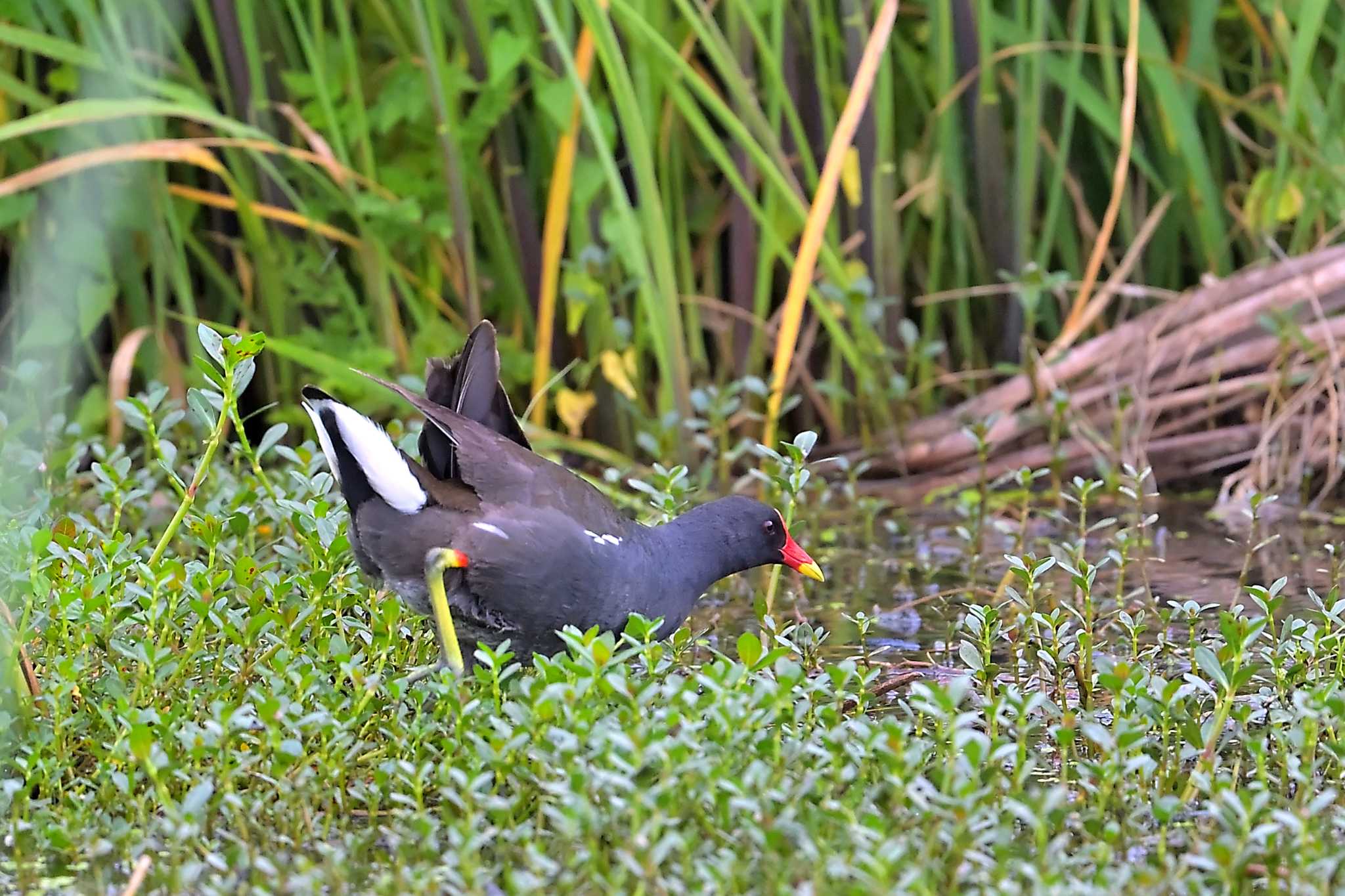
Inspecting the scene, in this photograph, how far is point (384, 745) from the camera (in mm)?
2422

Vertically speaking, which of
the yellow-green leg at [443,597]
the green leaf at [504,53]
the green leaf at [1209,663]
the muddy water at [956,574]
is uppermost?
the green leaf at [504,53]

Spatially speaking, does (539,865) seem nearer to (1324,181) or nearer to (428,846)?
(428,846)

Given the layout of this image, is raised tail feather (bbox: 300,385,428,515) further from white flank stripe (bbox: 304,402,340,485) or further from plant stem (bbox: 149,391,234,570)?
plant stem (bbox: 149,391,234,570)

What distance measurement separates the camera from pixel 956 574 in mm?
3783

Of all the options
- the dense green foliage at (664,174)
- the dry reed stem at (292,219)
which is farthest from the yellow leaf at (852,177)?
the dry reed stem at (292,219)

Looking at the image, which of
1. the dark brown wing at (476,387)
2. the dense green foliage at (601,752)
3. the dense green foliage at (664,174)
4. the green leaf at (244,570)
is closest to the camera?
the dense green foliage at (601,752)

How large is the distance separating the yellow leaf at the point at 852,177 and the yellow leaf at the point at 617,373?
71cm

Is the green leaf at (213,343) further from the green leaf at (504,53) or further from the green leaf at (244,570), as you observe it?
the green leaf at (504,53)

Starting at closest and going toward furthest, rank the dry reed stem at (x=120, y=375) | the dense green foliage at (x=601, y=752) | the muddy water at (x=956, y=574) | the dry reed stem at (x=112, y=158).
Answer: the dense green foliage at (x=601, y=752)
the muddy water at (x=956, y=574)
the dry reed stem at (x=112, y=158)
the dry reed stem at (x=120, y=375)

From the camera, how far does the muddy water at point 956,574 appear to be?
336cm

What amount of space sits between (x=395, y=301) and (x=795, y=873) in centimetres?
274

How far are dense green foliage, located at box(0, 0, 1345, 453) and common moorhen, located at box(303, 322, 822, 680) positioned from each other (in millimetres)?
1083

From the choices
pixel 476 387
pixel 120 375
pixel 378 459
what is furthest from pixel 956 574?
pixel 120 375

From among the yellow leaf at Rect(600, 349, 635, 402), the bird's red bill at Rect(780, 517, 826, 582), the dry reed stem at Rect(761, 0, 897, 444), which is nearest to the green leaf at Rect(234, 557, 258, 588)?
the bird's red bill at Rect(780, 517, 826, 582)
